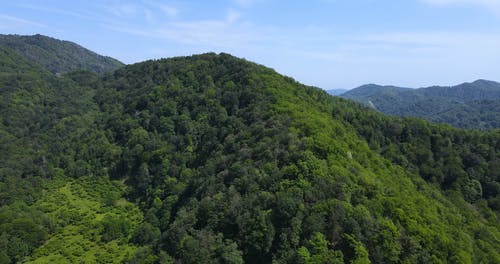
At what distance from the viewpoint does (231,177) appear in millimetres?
62625

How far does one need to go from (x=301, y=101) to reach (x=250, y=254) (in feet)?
175

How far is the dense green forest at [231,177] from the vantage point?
4822 centimetres

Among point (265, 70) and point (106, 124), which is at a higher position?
point (265, 70)

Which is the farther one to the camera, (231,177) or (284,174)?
(231,177)

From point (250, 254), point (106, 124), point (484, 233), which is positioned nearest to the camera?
point (250, 254)

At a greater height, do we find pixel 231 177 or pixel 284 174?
pixel 284 174

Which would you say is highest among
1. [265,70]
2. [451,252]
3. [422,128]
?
[265,70]

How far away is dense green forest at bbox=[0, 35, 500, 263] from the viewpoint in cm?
4822

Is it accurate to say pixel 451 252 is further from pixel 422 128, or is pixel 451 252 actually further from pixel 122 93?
pixel 122 93

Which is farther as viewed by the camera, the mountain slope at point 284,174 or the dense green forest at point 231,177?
the dense green forest at point 231,177

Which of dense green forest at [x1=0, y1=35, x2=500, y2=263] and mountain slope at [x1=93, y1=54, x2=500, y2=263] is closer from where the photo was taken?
mountain slope at [x1=93, y1=54, x2=500, y2=263]

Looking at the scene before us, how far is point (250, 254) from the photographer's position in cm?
4728

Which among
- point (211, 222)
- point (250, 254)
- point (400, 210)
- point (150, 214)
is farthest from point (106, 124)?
point (400, 210)

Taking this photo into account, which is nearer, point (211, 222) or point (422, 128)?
point (211, 222)
